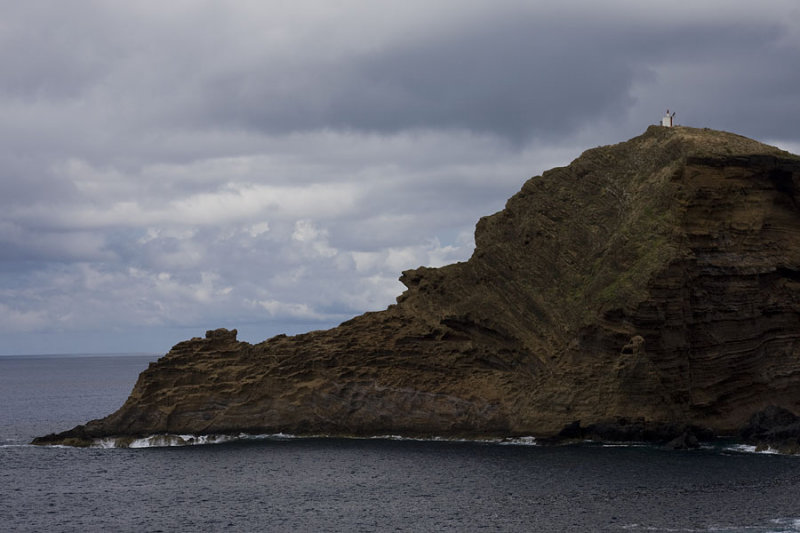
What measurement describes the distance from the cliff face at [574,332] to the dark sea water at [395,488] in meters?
4.30

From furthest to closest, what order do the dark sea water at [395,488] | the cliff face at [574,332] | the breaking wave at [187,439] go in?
the breaking wave at [187,439], the cliff face at [574,332], the dark sea water at [395,488]

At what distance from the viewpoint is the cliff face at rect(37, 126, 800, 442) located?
284ft

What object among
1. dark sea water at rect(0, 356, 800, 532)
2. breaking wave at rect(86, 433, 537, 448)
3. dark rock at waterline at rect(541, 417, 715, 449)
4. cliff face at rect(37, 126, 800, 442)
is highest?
cliff face at rect(37, 126, 800, 442)

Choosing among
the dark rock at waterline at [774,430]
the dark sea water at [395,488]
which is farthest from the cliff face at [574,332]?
the dark sea water at [395,488]

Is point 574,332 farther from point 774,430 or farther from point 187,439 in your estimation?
point 187,439

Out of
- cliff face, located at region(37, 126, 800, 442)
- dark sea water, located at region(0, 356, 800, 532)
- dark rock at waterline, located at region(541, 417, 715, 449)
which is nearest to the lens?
dark sea water, located at region(0, 356, 800, 532)

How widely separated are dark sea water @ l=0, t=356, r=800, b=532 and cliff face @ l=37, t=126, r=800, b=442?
4.30 meters

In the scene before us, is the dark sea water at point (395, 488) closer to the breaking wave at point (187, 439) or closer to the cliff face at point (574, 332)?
the breaking wave at point (187, 439)

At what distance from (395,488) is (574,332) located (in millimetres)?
26314

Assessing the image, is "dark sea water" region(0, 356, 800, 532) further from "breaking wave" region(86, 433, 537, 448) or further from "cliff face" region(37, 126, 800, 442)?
"cliff face" region(37, 126, 800, 442)

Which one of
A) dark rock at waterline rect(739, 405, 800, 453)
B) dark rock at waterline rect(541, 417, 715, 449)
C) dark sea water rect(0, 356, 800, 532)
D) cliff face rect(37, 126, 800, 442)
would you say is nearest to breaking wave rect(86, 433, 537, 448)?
cliff face rect(37, 126, 800, 442)

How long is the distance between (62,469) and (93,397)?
11725 centimetres

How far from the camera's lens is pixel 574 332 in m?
88.9

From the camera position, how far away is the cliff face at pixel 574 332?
86.6 meters
